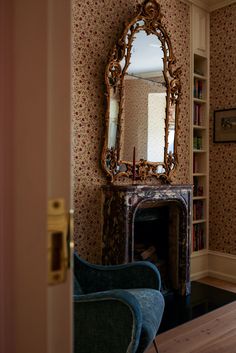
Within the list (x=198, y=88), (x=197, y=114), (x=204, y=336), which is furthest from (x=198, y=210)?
(x=204, y=336)

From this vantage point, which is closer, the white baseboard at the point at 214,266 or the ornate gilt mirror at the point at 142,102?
the ornate gilt mirror at the point at 142,102

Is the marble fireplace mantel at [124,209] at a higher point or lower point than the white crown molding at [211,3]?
lower

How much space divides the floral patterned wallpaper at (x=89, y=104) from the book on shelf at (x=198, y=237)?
1.43 m

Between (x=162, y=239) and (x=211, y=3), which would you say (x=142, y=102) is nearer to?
(x=162, y=239)

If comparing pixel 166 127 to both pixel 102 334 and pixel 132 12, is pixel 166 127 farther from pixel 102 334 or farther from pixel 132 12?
pixel 102 334

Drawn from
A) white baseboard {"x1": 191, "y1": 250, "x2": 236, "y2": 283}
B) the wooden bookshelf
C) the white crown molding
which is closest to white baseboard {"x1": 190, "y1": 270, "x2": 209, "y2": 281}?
white baseboard {"x1": 191, "y1": 250, "x2": 236, "y2": 283}

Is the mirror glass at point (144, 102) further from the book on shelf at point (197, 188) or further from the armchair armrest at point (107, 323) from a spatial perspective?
the armchair armrest at point (107, 323)

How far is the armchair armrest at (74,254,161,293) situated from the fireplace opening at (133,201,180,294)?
104 cm

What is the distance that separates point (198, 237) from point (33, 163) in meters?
3.63

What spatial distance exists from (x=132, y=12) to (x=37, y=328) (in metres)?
3.18

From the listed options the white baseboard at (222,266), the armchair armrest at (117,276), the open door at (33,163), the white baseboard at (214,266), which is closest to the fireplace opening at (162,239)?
the white baseboard at (214,266)

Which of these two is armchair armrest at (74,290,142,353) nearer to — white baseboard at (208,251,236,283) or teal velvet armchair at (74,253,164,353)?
teal velvet armchair at (74,253,164,353)

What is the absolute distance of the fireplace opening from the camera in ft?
11.0

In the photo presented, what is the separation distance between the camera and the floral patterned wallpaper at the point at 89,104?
2.79m
